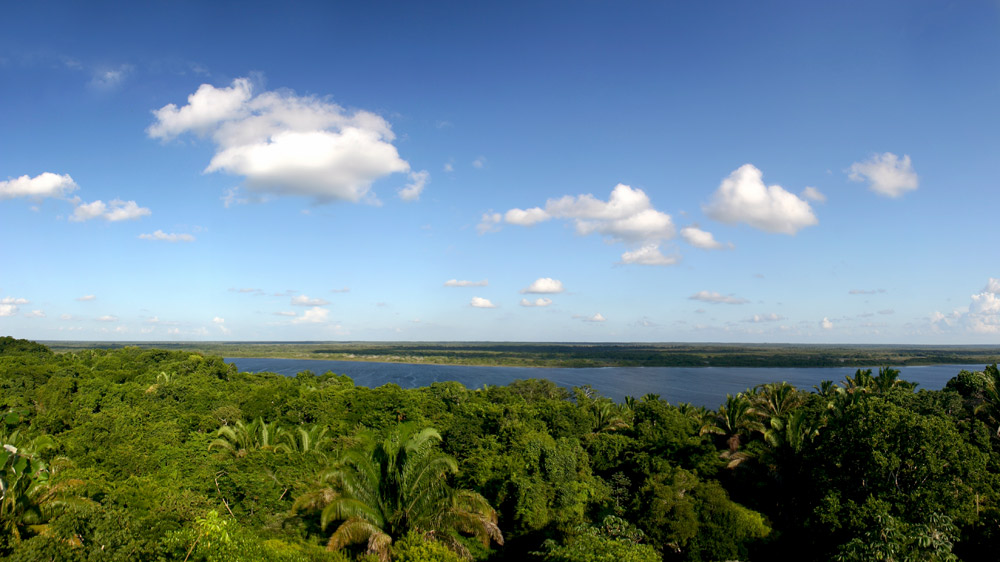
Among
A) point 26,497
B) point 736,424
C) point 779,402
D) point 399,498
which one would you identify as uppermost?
point 26,497

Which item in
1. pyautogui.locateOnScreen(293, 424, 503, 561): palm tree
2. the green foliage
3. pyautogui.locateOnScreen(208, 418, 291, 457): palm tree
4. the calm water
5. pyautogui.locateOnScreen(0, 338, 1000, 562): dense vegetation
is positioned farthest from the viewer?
the calm water

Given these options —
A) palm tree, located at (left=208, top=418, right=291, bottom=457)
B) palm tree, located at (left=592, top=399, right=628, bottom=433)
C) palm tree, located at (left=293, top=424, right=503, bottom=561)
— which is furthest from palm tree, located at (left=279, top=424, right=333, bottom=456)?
palm tree, located at (left=592, top=399, right=628, bottom=433)

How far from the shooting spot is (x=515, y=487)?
25.8m

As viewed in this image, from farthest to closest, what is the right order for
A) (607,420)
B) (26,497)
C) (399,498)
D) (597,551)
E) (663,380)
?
(663,380) → (607,420) → (399,498) → (597,551) → (26,497)

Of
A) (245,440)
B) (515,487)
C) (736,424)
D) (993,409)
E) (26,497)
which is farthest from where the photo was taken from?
(736,424)

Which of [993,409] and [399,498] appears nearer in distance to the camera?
[399,498]

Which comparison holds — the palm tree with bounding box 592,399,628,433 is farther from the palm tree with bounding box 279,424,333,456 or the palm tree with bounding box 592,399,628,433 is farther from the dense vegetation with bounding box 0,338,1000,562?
the palm tree with bounding box 279,424,333,456

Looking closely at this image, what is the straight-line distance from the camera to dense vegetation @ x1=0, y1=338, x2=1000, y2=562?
1511cm

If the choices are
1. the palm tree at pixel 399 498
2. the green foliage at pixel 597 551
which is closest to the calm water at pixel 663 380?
the palm tree at pixel 399 498

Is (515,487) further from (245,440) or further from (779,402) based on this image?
(779,402)

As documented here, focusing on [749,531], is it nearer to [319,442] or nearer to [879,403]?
[879,403]

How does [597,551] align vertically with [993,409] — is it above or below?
below

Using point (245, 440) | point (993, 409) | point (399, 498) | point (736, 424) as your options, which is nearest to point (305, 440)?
point (245, 440)

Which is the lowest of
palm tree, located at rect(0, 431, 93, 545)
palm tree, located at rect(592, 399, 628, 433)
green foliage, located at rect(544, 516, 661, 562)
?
palm tree, located at rect(592, 399, 628, 433)
